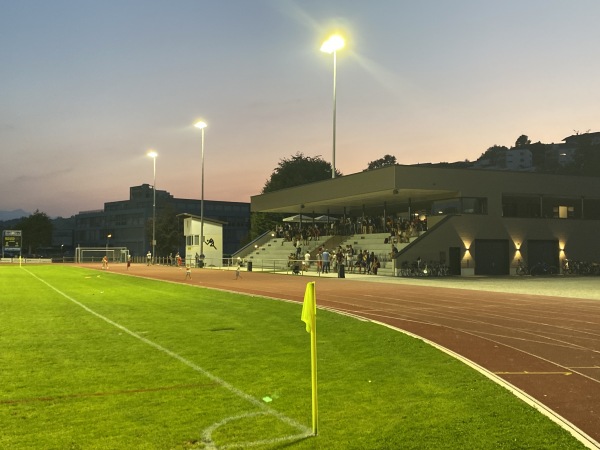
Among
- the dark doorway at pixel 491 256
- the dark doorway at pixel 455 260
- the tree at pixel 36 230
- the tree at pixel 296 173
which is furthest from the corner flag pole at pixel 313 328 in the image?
the tree at pixel 36 230

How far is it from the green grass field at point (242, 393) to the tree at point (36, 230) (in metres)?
109

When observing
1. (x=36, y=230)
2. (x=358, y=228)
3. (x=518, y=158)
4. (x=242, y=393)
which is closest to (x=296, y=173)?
(x=358, y=228)

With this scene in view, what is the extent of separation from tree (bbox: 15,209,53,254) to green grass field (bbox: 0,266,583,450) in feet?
356

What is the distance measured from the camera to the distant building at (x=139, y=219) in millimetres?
109062

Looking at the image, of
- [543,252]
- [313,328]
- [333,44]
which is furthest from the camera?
[543,252]

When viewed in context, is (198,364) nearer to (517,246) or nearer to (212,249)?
(517,246)

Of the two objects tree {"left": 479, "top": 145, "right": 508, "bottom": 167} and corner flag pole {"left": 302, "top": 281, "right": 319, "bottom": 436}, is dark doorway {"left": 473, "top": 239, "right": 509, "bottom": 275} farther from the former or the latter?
tree {"left": 479, "top": 145, "right": 508, "bottom": 167}

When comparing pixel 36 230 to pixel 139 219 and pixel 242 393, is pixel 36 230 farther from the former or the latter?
pixel 242 393

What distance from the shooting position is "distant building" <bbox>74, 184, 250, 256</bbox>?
109 m

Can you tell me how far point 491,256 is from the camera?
3841 centimetres

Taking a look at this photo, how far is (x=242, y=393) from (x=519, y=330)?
7544 mm

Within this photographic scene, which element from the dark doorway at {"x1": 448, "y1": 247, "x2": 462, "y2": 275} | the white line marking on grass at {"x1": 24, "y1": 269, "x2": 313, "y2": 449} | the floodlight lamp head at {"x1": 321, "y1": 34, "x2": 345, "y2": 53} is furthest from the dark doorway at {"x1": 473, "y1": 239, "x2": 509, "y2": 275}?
the white line marking on grass at {"x1": 24, "y1": 269, "x2": 313, "y2": 449}

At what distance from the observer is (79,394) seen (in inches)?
248

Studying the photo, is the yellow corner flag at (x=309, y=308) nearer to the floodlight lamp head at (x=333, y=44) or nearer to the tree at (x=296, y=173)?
the floodlight lamp head at (x=333, y=44)
